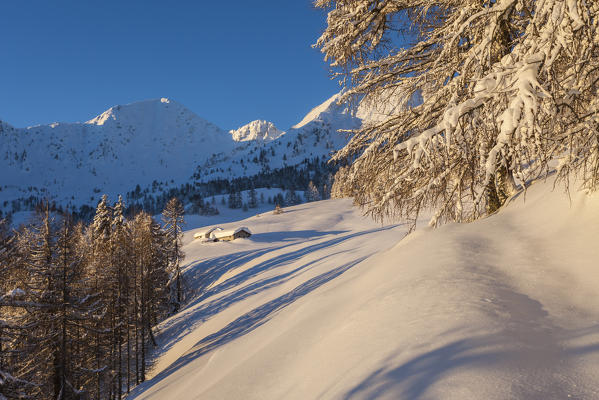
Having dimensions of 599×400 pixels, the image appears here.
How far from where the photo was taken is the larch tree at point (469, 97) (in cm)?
277

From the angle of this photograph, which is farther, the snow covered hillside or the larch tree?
the larch tree

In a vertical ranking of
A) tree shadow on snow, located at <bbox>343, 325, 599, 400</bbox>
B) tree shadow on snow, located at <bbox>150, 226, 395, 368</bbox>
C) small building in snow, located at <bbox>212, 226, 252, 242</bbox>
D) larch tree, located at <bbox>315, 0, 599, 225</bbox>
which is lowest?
tree shadow on snow, located at <bbox>150, 226, 395, 368</bbox>

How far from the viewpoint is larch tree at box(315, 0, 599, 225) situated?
9.08 ft

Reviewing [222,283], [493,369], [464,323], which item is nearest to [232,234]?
[222,283]

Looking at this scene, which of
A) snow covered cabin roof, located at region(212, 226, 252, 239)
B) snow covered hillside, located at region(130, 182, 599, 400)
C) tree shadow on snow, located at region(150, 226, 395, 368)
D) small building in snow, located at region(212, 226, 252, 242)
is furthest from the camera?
snow covered cabin roof, located at region(212, 226, 252, 239)

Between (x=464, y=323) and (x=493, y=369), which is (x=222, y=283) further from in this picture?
(x=493, y=369)

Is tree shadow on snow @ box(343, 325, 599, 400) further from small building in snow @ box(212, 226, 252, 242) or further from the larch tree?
small building in snow @ box(212, 226, 252, 242)

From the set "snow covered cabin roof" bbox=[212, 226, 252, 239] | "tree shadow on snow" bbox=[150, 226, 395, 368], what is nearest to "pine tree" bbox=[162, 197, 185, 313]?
"tree shadow on snow" bbox=[150, 226, 395, 368]

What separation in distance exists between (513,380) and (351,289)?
10.5 ft

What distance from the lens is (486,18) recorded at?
12.6ft

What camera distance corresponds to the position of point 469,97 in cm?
406

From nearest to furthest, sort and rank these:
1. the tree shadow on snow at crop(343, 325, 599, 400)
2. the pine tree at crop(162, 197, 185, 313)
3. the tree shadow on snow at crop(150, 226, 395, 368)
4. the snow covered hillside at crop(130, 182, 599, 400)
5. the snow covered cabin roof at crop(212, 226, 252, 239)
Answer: the tree shadow on snow at crop(343, 325, 599, 400) → the snow covered hillside at crop(130, 182, 599, 400) → the tree shadow on snow at crop(150, 226, 395, 368) → the pine tree at crop(162, 197, 185, 313) → the snow covered cabin roof at crop(212, 226, 252, 239)

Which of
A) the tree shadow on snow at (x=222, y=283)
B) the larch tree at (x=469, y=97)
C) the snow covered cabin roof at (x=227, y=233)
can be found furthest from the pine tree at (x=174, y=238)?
the larch tree at (x=469, y=97)

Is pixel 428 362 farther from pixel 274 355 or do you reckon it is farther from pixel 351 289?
pixel 351 289
